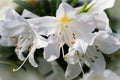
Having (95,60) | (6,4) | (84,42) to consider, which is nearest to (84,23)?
(84,42)

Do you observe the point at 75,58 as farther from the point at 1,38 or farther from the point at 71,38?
the point at 1,38

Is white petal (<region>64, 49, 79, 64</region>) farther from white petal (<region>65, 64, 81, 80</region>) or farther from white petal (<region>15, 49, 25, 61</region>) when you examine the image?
white petal (<region>15, 49, 25, 61</region>)

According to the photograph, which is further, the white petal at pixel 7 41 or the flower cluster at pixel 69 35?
the white petal at pixel 7 41

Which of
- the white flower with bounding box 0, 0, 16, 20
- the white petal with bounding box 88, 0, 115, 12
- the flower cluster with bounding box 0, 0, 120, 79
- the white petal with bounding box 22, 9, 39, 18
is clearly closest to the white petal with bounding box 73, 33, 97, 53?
the flower cluster with bounding box 0, 0, 120, 79

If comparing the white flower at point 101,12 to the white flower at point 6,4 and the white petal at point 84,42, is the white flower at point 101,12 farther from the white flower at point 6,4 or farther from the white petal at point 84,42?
the white flower at point 6,4

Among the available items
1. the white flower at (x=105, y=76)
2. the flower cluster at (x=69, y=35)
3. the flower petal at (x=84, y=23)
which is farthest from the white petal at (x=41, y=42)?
the white flower at (x=105, y=76)
